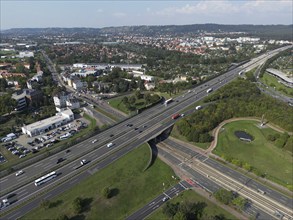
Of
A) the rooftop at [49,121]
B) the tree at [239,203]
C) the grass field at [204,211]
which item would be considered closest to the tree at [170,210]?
the grass field at [204,211]

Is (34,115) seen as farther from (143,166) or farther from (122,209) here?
(122,209)

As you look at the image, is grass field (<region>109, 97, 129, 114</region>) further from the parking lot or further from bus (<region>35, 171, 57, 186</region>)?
bus (<region>35, 171, 57, 186</region>)

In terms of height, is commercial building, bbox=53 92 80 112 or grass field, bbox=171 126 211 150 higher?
commercial building, bbox=53 92 80 112

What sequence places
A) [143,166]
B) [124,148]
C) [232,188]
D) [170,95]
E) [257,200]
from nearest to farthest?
[257,200]
[232,188]
[143,166]
[124,148]
[170,95]

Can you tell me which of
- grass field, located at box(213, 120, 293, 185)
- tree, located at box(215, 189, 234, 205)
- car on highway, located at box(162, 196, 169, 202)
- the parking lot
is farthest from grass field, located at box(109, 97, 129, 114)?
tree, located at box(215, 189, 234, 205)

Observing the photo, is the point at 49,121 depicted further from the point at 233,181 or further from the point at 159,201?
the point at 233,181

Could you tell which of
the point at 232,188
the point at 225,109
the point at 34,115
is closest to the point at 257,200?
the point at 232,188
